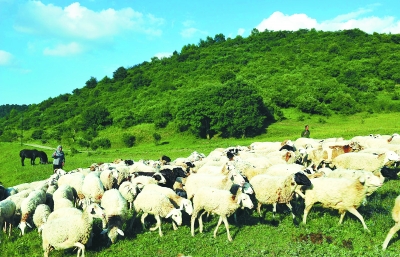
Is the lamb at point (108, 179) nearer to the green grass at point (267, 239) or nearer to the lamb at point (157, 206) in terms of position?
the green grass at point (267, 239)

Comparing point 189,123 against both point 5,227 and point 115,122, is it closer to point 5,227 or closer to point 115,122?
point 115,122

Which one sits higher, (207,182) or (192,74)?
(192,74)

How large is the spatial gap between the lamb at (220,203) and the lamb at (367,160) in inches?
257

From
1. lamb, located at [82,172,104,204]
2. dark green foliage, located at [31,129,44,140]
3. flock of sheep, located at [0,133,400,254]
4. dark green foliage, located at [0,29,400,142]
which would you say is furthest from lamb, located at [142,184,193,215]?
dark green foliage, located at [31,129,44,140]

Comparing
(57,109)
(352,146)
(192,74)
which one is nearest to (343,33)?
(192,74)

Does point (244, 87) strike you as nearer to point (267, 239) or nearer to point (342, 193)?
point (342, 193)

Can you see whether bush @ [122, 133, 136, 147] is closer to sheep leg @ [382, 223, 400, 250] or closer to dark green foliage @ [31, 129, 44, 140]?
dark green foliage @ [31, 129, 44, 140]

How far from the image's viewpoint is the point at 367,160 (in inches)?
519

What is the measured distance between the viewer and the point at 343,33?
414 ft

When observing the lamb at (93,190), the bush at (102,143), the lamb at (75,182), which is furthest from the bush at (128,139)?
the lamb at (93,190)

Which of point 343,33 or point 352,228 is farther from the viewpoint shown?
point 343,33

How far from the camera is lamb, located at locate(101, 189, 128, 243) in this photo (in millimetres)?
9109

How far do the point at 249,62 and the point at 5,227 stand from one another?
354ft

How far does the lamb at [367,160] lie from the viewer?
1266 centimetres
